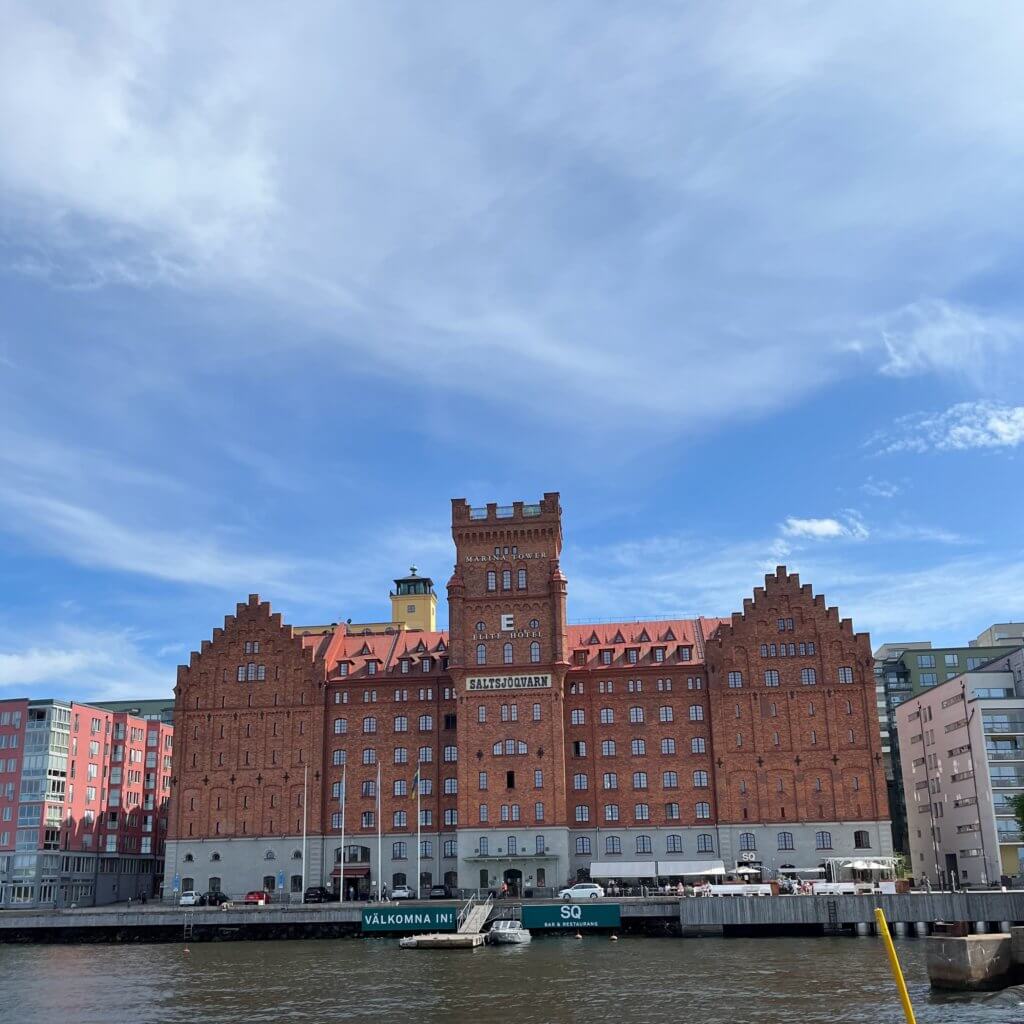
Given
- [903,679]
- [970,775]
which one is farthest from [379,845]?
[903,679]

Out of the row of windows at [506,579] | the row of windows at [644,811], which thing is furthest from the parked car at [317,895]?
the row of windows at [506,579]

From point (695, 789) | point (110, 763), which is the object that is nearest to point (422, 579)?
point (110, 763)

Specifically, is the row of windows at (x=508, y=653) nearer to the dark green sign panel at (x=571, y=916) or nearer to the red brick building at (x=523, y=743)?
the red brick building at (x=523, y=743)

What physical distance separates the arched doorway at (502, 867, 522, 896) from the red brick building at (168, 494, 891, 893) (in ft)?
1.06

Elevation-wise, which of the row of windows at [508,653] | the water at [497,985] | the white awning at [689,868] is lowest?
the water at [497,985]

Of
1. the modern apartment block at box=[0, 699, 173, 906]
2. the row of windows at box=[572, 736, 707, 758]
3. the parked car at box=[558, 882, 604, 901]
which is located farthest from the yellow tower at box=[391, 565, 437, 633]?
the parked car at box=[558, 882, 604, 901]

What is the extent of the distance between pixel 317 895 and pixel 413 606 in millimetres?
63983

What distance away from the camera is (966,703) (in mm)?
127438

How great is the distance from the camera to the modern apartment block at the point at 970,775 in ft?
393

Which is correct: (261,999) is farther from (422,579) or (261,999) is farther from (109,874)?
(422,579)

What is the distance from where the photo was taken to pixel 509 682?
407 ft

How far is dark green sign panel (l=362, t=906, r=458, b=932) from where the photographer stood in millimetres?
96312

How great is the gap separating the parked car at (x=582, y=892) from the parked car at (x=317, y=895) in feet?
83.7

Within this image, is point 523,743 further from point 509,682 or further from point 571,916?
point 571,916
